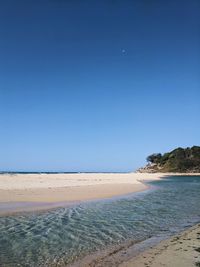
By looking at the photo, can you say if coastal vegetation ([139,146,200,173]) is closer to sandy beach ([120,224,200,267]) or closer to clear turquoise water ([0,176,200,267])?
clear turquoise water ([0,176,200,267])

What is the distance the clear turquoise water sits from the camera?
34.7 feet

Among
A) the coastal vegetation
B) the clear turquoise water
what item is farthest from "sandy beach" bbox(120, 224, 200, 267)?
the coastal vegetation

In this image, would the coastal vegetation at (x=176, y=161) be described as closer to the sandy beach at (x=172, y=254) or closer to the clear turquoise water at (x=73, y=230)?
the clear turquoise water at (x=73, y=230)

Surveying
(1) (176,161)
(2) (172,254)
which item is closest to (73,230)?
(2) (172,254)

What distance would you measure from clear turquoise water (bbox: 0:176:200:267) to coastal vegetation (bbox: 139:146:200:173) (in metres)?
145

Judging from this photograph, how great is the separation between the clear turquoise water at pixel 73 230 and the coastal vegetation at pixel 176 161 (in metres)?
145

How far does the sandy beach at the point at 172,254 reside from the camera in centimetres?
920

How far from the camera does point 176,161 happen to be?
6535 inches

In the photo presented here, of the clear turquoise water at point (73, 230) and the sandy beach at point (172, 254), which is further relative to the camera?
the clear turquoise water at point (73, 230)

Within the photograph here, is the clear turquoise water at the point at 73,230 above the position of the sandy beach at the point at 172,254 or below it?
above

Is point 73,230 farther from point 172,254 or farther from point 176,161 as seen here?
point 176,161

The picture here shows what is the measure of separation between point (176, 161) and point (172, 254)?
16058 centimetres

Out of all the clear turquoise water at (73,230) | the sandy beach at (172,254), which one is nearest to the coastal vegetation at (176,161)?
the clear turquoise water at (73,230)

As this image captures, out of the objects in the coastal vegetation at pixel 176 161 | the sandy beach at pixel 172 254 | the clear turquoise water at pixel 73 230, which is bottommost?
the sandy beach at pixel 172 254
